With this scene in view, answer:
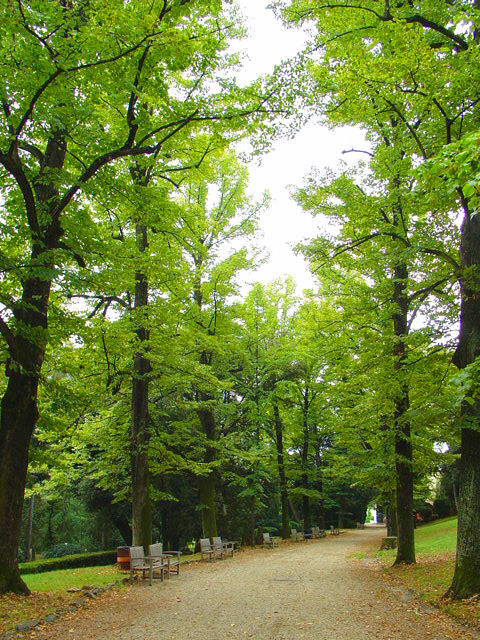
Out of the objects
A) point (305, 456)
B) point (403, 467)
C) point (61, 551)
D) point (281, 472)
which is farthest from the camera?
point (305, 456)

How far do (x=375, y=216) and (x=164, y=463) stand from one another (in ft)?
32.1

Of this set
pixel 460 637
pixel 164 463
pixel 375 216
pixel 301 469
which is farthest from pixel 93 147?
pixel 301 469

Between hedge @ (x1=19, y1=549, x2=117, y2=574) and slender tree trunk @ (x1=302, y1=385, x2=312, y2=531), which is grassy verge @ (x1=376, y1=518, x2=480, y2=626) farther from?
slender tree trunk @ (x1=302, y1=385, x2=312, y2=531)

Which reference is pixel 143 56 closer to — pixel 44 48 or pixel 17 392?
pixel 44 48

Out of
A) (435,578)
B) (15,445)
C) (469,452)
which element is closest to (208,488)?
(435,578)

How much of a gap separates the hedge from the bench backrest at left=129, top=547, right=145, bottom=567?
289 inches

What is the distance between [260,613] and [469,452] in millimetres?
4061

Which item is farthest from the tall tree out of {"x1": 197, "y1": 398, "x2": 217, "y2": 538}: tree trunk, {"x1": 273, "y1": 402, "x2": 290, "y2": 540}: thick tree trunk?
{"x1": 273, "y1": 402, "x2": 290, "y2": 540}: thick tree trunk

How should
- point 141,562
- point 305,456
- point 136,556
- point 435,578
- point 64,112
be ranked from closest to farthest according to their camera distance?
1. point 64,112
2. point 435,578
3. point 136,556
4. point 141,562
5. point 305,456

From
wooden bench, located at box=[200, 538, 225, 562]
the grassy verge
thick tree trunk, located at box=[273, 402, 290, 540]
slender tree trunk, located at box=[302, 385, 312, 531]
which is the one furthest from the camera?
slender tree trunk, located at box=[302, 385, 312, 531]

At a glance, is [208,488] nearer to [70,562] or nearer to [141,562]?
[70,562]

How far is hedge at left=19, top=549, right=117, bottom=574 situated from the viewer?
16.2 m

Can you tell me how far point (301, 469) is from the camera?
89.6 ft

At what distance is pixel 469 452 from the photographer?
735cm
